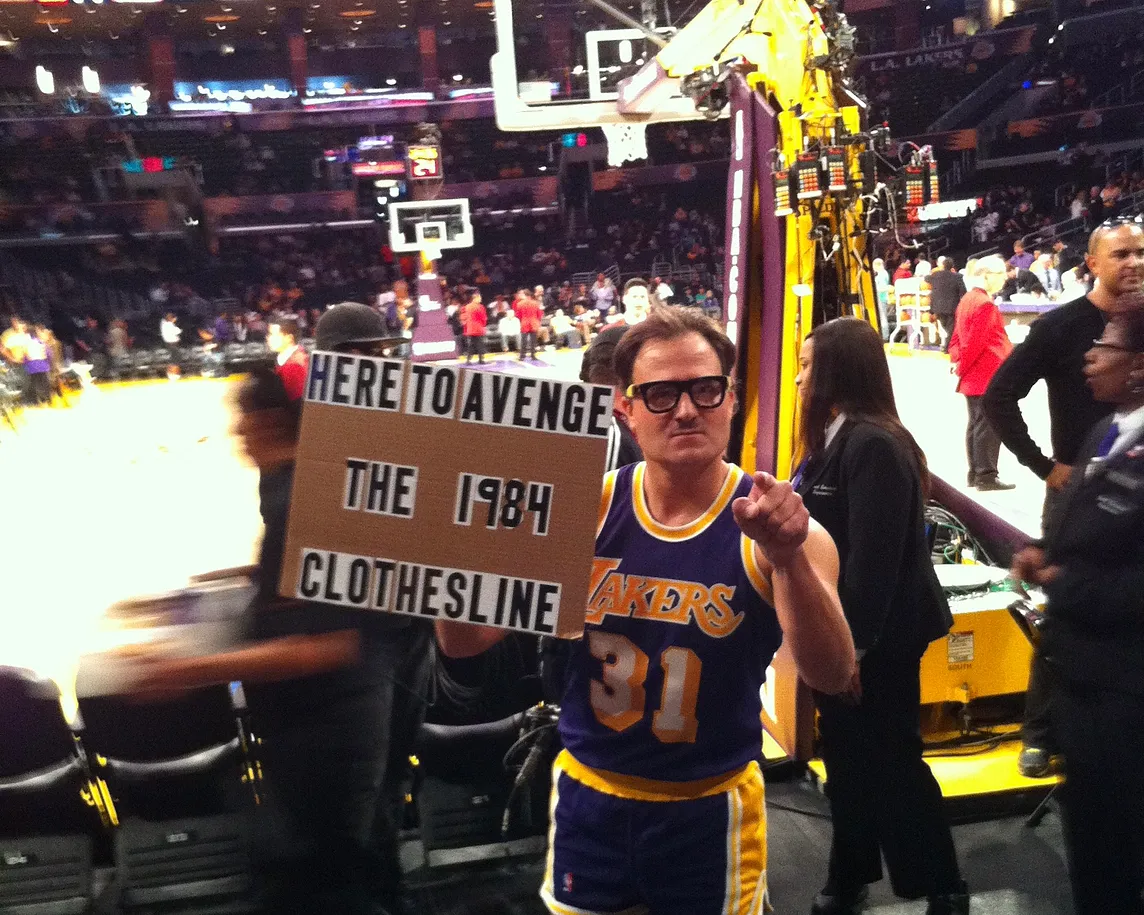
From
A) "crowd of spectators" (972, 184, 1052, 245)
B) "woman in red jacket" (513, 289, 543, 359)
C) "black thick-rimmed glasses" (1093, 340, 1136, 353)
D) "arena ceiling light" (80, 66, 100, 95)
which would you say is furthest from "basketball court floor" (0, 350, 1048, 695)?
"arena ceiling light" (80, 66, 100, 95)

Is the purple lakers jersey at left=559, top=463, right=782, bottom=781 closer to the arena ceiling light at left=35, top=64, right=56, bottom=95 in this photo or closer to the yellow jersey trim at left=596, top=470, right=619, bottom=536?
the yellow jersey trim at left=596, top=470, right=619, bottom=536

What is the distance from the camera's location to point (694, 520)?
167 centimetres

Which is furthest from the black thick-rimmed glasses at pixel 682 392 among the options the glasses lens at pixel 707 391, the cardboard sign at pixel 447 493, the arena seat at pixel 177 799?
the arena seat at pixel 177 799

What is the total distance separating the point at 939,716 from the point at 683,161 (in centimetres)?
2756

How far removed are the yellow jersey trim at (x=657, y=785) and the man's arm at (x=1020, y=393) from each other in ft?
6.64

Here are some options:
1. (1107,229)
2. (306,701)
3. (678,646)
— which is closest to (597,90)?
(1107,229)

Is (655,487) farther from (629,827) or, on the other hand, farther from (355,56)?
(355,56)

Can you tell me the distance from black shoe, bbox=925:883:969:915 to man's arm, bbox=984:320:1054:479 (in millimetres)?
1375

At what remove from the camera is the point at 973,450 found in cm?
683

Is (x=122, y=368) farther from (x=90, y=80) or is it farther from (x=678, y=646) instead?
(x=678, y=646)

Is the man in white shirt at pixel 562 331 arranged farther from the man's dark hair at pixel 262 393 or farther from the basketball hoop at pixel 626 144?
the man's dark hair at pixel 262 393

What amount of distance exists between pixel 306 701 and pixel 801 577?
1.16 meters

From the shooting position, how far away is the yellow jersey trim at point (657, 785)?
65.2 inches

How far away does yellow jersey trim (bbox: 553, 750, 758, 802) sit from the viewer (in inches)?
65.2
